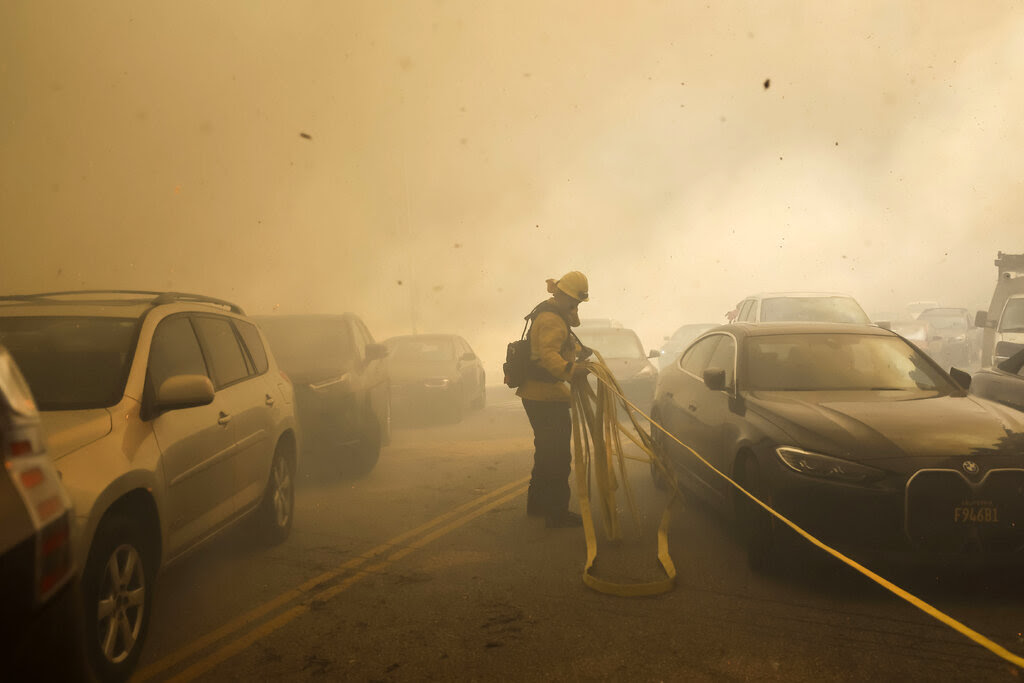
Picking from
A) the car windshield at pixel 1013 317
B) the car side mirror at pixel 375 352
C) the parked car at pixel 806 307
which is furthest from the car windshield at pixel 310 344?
the car windshield at pixel 1013 317

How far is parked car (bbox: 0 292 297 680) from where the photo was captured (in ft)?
12.7

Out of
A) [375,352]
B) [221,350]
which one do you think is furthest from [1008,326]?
[221,350]

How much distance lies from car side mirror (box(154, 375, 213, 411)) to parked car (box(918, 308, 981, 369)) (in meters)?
24.5

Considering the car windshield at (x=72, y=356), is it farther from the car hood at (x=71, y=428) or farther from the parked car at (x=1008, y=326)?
the parked car at (x=1008, y=326)

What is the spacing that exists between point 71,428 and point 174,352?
143cm

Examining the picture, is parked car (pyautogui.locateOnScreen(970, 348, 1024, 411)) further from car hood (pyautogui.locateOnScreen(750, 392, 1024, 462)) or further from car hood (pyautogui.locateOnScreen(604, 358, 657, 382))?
car hood (pyautogui.locateOnScreen(604, 358, 657, 382))

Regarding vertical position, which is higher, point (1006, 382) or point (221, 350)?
point (221, 350)

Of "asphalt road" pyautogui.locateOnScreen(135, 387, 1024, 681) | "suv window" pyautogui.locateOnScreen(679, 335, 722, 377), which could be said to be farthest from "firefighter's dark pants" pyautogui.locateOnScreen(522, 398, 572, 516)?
"suv window" pyautogui.locateOnScreen(679, 335, 722, 377)

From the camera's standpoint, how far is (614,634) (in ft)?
15.0

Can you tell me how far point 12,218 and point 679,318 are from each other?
175 feet

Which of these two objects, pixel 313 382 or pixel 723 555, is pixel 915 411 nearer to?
pixel 723 555

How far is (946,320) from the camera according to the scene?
100ft

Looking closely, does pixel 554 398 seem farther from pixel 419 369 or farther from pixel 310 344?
pixel 419 369

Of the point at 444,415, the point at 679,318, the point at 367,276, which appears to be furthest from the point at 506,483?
the point at 679,318
